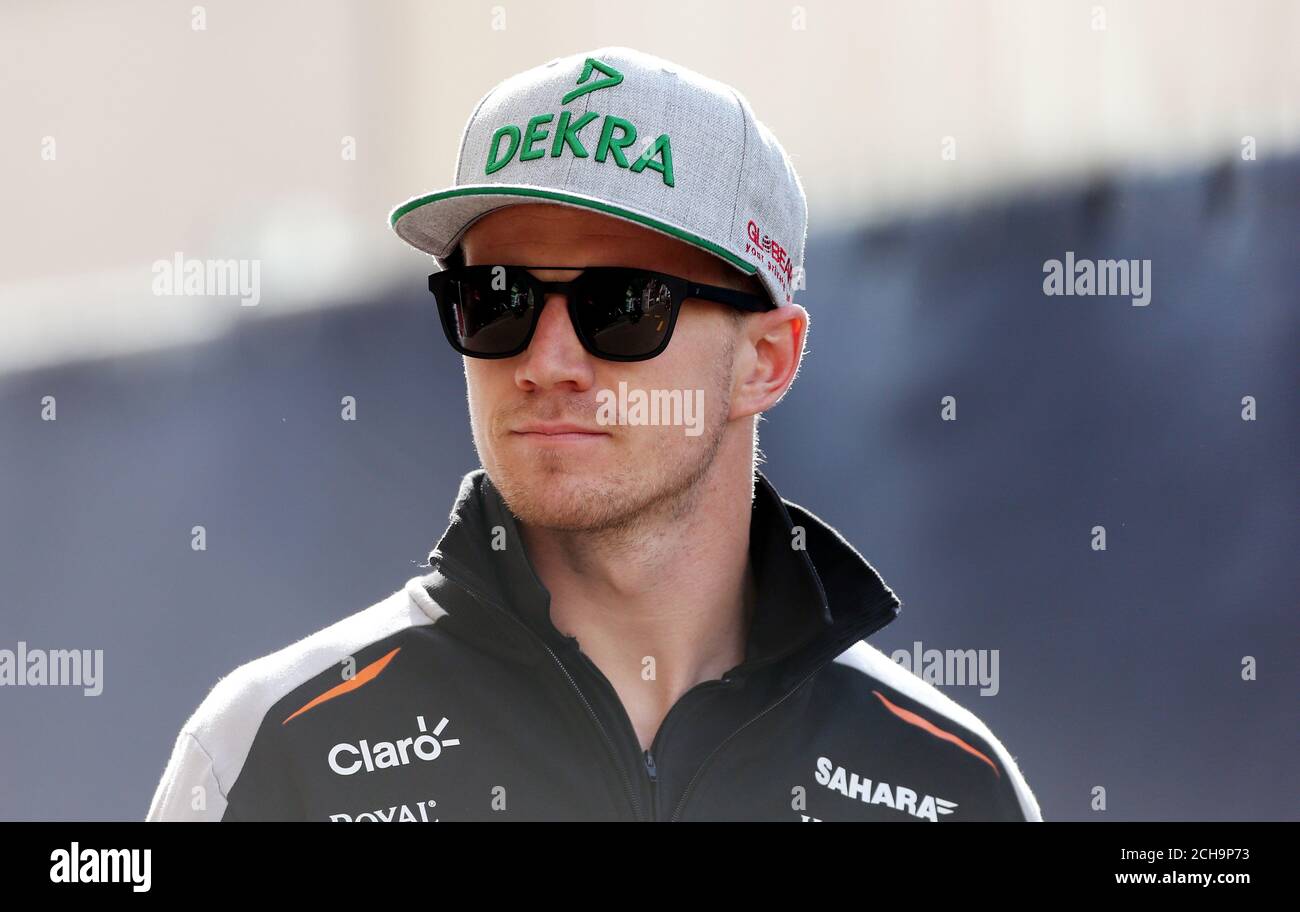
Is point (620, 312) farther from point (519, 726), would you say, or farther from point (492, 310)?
point (519, 726)

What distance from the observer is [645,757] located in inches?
72.0

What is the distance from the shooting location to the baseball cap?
1779mm

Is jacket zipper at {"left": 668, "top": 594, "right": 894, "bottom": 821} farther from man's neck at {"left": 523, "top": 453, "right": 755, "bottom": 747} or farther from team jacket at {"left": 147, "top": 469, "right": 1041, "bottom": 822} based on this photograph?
man's neck at {"left": 523, "top": 453, "right": 755, "bottom": 747}

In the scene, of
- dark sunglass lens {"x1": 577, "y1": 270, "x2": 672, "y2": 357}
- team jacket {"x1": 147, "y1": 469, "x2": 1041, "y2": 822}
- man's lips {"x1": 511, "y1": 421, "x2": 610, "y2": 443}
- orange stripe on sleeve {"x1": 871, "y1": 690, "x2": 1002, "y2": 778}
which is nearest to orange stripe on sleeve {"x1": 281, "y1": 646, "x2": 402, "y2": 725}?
team jacket {"x1": 147, "y1": 469, "x2": 1041, "y2": 822}

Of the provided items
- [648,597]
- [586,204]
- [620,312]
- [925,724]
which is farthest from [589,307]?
[925,724]

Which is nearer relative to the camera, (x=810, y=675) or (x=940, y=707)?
(x=810, y=675)

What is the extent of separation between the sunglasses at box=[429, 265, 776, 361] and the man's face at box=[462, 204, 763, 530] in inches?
0.7

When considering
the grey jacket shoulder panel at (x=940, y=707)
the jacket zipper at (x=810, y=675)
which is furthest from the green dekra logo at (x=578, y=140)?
the grey jacket shoulder panel at (x=940, y=707)

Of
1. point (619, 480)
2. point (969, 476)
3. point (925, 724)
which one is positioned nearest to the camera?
point (619, 480)

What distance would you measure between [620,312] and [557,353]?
111 mm

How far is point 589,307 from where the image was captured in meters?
1.78

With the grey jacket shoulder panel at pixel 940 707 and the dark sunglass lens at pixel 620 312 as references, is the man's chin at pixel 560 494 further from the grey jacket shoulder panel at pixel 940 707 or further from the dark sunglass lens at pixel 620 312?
the grey jacket shoulder panel at pixel 940 707

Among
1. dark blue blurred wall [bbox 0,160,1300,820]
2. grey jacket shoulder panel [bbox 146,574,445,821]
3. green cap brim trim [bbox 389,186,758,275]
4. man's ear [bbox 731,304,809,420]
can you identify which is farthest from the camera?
dark blue blurred wall [bbox 0,160,1300,820]
